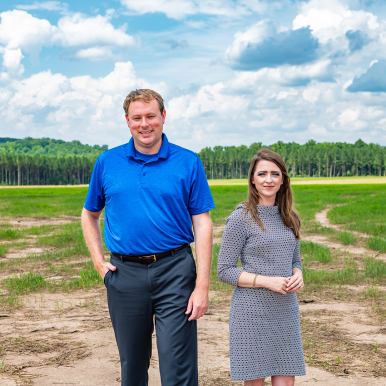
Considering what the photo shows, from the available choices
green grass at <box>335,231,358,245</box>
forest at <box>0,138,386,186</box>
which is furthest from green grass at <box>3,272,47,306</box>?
forest at <box>0,138,386,186</box>

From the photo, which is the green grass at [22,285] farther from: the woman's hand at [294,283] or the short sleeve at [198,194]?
the woman's hand at [294,283]

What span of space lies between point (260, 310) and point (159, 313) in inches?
29.8

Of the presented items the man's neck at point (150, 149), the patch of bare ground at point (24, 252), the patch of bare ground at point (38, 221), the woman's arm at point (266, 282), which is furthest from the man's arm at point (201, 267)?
the patch of bare ground at point (38, 221)

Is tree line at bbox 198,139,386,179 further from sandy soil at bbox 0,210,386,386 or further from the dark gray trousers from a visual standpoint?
the dark gray trousers

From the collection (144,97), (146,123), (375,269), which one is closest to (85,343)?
(146,123)

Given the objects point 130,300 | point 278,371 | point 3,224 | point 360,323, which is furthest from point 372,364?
point 3,224

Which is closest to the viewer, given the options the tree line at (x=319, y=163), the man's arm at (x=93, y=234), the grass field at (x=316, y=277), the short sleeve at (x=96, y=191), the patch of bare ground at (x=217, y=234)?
the short sleeve at (x=96, y=191)

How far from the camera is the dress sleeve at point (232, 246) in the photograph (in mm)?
3385

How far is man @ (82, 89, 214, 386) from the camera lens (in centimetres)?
328

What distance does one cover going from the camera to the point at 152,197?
10.8 ft

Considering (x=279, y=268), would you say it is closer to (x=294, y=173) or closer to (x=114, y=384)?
(x=114, y=384)

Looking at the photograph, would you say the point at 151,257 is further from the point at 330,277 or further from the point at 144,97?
the point at 330,277

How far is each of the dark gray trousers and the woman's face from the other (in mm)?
748

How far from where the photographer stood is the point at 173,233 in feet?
10.9
